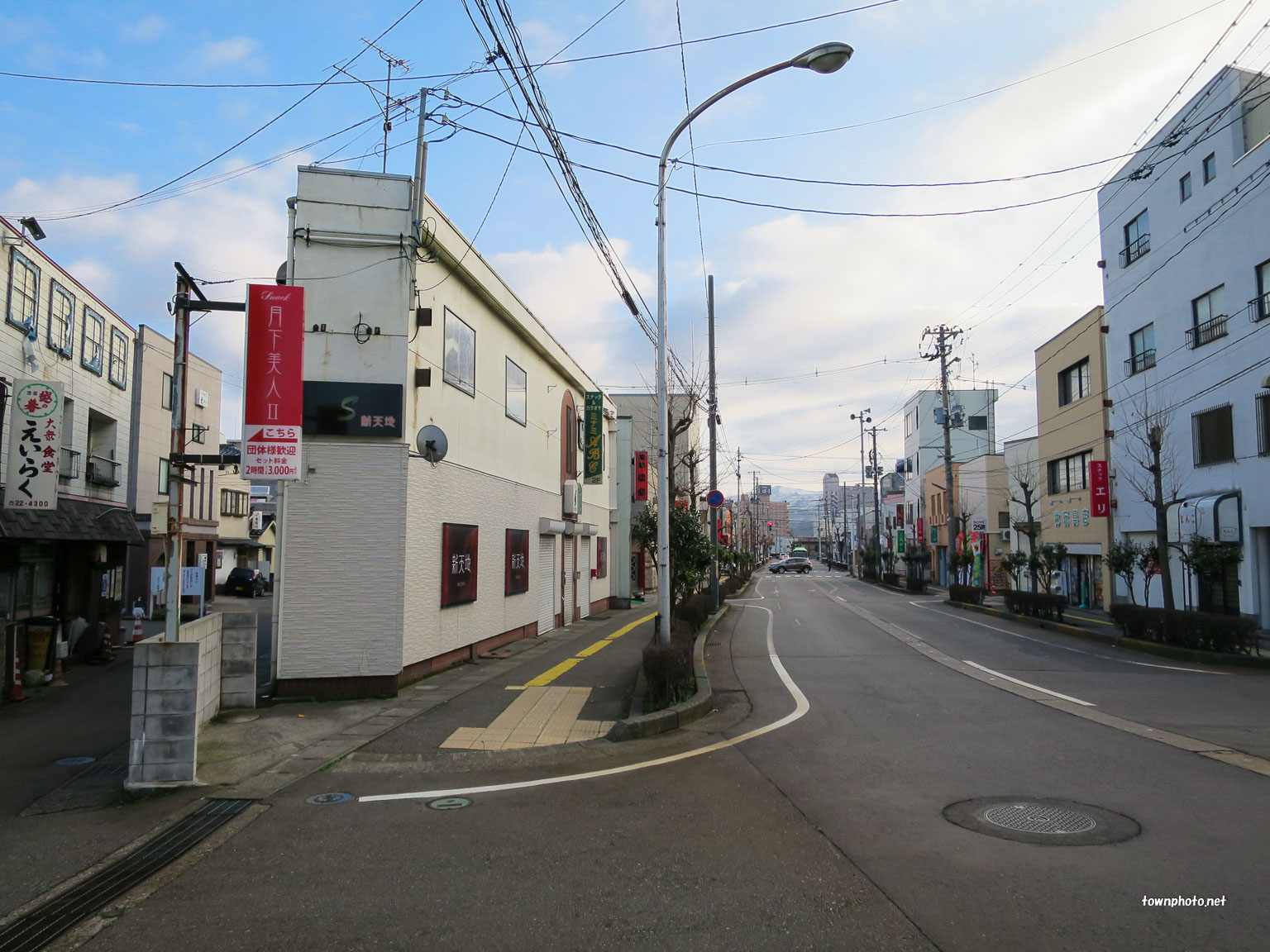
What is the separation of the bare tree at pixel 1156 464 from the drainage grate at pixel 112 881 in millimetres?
20330

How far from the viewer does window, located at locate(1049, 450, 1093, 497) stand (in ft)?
99.9

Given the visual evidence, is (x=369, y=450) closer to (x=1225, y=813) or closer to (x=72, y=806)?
(x=72, y=806)

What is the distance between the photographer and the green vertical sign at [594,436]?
2447 centimetres

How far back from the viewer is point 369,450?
11.2m

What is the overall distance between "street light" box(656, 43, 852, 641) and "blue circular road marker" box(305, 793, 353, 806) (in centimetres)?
596

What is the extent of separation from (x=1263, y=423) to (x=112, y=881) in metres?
24.3

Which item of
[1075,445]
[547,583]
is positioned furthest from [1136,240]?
[547,583]

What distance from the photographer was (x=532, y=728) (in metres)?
9.27

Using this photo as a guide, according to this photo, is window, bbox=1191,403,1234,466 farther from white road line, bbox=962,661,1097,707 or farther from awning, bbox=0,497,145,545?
awning, bbox=0,497,145,545

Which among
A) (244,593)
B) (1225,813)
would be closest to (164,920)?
(1225,813)

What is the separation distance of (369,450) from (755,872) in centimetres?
821

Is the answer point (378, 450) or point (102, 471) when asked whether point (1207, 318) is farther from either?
point (102, 471)

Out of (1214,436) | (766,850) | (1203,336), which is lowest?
(766,850)

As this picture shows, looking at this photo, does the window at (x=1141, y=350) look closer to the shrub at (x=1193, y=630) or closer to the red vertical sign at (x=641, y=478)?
the shrub at (x=1193, y=630)
